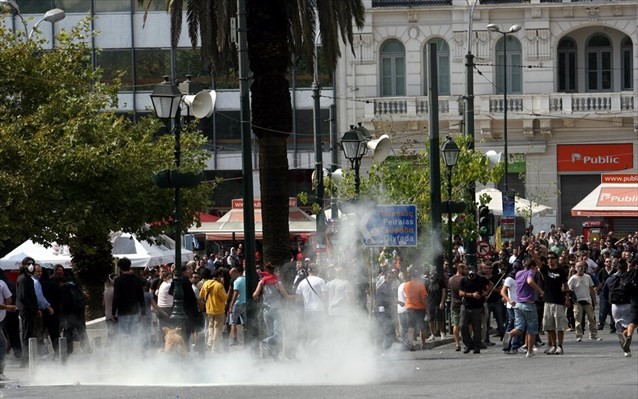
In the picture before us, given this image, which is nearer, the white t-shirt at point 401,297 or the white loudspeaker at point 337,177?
the white t-shirt at point 401,297

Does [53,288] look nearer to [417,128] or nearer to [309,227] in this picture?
[309,227]

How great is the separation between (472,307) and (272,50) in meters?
5.73

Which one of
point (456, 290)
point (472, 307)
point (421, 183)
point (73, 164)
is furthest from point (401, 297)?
point (421, 183)

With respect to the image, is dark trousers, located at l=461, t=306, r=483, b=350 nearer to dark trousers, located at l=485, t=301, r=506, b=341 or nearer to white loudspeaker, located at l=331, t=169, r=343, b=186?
dark trousers, located at l=485, t=301, r=506, b=341

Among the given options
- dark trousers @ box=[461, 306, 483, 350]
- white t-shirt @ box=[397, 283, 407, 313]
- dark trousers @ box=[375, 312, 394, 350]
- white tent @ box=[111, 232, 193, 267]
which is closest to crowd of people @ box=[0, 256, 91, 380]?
dark trousers @ box=[375, 312, 394, 350]

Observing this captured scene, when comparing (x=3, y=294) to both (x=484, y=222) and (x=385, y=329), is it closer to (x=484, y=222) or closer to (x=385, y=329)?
(x=385, y=329)

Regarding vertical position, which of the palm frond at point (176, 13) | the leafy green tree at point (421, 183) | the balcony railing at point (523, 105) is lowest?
the leafy green tree at point (421, 183)

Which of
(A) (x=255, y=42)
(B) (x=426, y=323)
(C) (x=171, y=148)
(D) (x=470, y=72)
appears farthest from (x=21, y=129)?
(D) (x=470, y=72)

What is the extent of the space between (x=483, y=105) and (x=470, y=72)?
48.6 ft

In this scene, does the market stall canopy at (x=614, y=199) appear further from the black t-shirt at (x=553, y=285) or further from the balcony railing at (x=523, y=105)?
the black t-shirt at (x=553, y=285)

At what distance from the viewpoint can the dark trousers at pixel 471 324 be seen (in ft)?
81.4

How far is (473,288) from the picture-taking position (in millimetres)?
24844

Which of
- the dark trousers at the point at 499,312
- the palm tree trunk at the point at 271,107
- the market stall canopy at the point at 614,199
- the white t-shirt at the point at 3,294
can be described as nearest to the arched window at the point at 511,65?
the market stall canopy at the point at 614,199

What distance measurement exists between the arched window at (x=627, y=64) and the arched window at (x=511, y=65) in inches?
147
